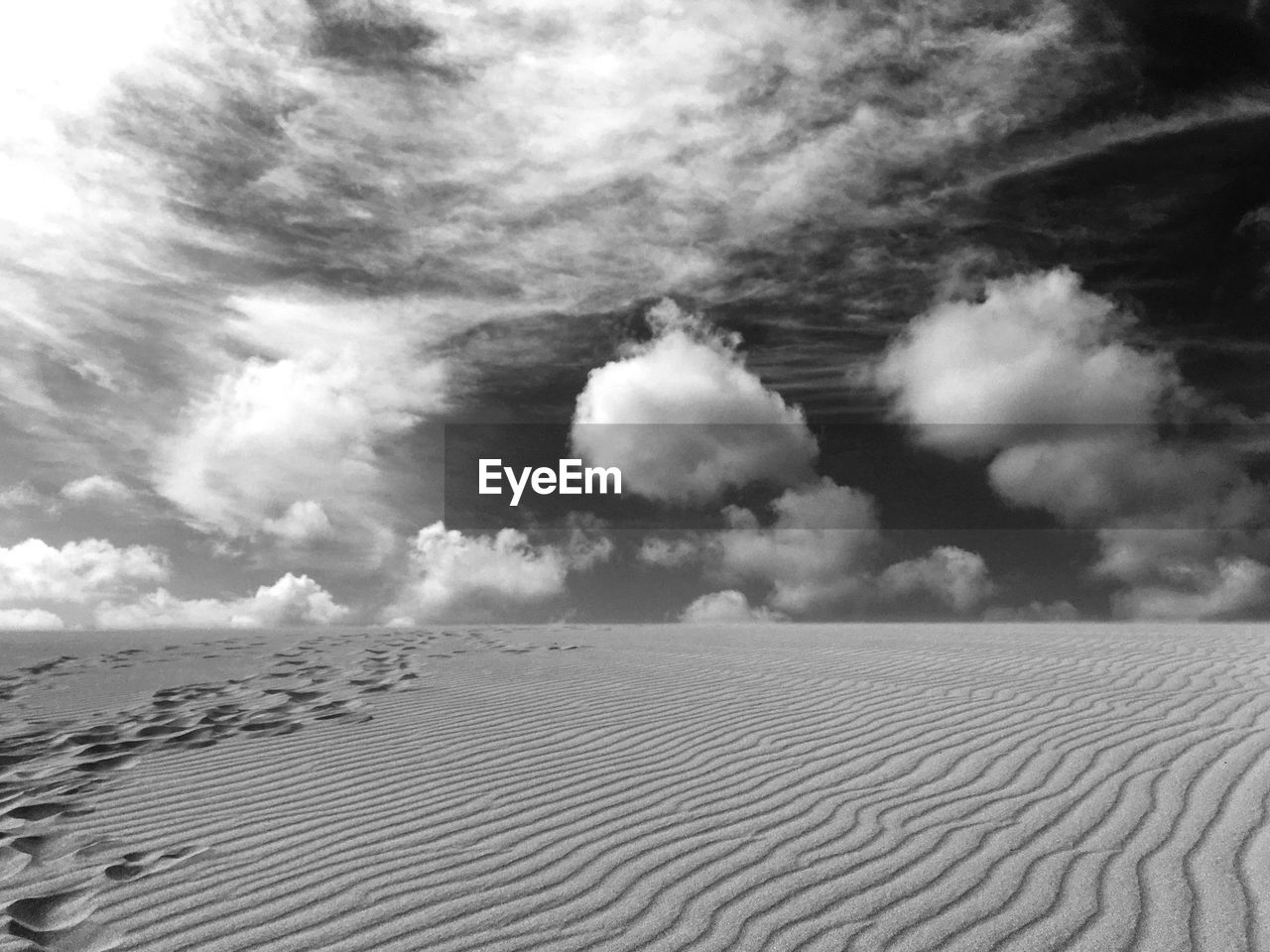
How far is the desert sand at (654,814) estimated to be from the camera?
3.78 metres

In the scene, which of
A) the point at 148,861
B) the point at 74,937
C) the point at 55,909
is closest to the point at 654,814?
the point at 148,861

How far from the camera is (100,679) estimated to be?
38.1 ft

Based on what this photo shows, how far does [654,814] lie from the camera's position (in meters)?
5.05

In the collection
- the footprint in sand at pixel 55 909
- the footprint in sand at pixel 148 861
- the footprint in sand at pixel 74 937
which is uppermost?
the footprint in sand at pixel 148 861

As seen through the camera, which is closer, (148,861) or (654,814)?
(148,861)

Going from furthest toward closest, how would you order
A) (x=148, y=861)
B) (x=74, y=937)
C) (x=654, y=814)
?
(x=654, y=814)
(x=148, y=861)
(x=74, y=937)

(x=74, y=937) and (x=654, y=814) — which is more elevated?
(x=654, y=814)

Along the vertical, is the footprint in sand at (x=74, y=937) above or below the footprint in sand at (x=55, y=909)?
below

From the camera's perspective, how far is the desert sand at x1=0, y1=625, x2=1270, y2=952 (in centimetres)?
378

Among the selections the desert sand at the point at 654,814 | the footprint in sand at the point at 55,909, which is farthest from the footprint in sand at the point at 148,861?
the footprint in sand at the point at 55,909

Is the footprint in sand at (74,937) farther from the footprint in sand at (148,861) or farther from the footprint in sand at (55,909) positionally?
the footprint in sand at (148,861)

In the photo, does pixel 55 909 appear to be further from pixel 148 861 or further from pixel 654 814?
pixel 654 814

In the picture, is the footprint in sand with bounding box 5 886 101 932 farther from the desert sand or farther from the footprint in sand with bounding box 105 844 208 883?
the footprint in sand with bounding box 105 844 208 883

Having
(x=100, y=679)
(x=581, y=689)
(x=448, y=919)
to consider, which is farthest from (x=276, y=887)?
(x=100, y=679)
